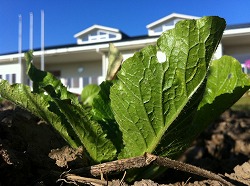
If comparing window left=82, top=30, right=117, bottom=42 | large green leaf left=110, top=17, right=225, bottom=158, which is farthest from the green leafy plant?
window left=82, top=30, right=117, bottom=42

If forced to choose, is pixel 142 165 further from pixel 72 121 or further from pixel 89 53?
pixel 89 53

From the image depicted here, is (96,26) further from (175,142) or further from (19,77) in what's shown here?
(175,142)

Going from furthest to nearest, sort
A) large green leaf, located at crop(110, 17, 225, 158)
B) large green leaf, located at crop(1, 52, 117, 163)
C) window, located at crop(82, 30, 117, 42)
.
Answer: window, located at crop(82, 30, 117, 42)
large green leaf, located at crop(1, 52, 117, 163)
large green leaf, located at crop(110, 17, 225, 158)

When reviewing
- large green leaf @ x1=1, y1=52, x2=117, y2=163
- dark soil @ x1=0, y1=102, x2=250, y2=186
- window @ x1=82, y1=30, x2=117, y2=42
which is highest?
window @ x1=82, y1=30, x2=117, y2=42

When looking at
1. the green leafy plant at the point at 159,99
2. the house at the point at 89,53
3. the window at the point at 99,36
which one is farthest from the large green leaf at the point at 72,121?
the window at the point at 99,36

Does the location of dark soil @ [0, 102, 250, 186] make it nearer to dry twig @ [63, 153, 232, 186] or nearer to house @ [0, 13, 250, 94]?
dry twig @ [63, 153, 232, 186]

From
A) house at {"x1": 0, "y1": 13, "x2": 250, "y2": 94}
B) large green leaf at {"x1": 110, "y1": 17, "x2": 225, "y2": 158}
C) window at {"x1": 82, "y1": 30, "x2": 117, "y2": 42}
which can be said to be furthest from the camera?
window at {"x1": 82, "y1": 30, "x2": 117, "y2": 42}
